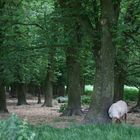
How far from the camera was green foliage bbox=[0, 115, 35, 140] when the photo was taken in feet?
22.7

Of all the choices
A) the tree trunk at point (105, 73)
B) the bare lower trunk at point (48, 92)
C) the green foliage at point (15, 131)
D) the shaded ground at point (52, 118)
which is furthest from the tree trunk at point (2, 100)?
the green foliage at point (15, 131)

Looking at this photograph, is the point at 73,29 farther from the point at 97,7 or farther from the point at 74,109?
the point at 74,109

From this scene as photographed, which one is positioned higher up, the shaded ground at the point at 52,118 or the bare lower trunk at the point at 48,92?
the bare lower trunk at the point at 48,92

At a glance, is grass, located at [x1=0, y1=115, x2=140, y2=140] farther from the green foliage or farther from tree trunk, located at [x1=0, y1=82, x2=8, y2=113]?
tree trunk, located at [x1=0, y1=82, x2=8, y2=113]

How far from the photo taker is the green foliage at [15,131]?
6.91 metres

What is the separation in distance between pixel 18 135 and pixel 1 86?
56.5 feet

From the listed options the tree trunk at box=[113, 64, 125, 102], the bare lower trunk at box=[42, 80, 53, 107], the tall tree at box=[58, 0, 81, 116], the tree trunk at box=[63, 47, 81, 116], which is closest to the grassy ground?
the tall tree at box=[58, 0, 81, 116]

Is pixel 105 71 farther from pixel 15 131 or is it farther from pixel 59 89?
pixel 59 89

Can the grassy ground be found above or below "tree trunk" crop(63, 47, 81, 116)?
below

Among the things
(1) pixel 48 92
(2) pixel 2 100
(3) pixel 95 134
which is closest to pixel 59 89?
(1) pixel 48 92

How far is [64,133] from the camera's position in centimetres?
898

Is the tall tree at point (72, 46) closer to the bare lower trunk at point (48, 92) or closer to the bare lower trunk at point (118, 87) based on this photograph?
the bare lower trunk at point (118, 87)

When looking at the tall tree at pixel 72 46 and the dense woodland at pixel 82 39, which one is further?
the tall tree at pixel 72 46

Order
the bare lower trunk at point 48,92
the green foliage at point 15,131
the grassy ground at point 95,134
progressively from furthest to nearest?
the bare lower trunk at point 48,92
the grassy ground at point 95,134
the green foliage at point 15,131
